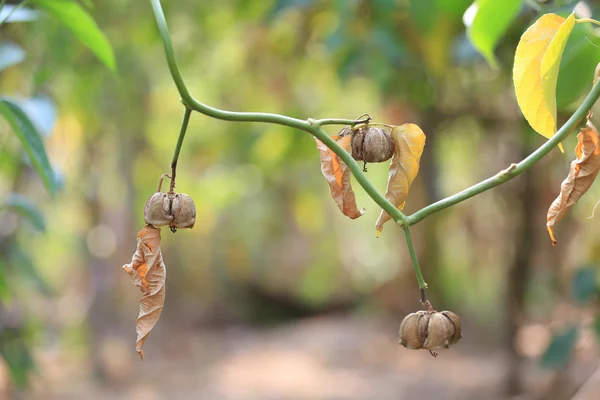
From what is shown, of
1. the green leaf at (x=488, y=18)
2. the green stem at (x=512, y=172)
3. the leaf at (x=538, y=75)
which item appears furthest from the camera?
the green leaf at (x=488, y=18)

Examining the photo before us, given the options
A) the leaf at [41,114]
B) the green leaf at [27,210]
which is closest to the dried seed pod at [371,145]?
the leaf at [41,114]

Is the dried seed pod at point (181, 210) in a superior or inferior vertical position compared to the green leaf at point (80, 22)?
inferior

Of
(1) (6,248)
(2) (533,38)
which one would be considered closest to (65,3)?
(2) (533,38)

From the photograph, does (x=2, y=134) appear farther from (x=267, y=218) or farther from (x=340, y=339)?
(x=267, y=218)

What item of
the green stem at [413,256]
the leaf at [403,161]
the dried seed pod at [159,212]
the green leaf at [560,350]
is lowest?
the green stem at [413,256]

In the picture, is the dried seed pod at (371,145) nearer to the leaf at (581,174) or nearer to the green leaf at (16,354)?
the leaf at (581,174)

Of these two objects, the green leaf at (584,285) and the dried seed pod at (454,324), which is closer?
the dried seed pod at (454,324)

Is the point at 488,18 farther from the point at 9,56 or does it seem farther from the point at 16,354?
the point at 16,354
